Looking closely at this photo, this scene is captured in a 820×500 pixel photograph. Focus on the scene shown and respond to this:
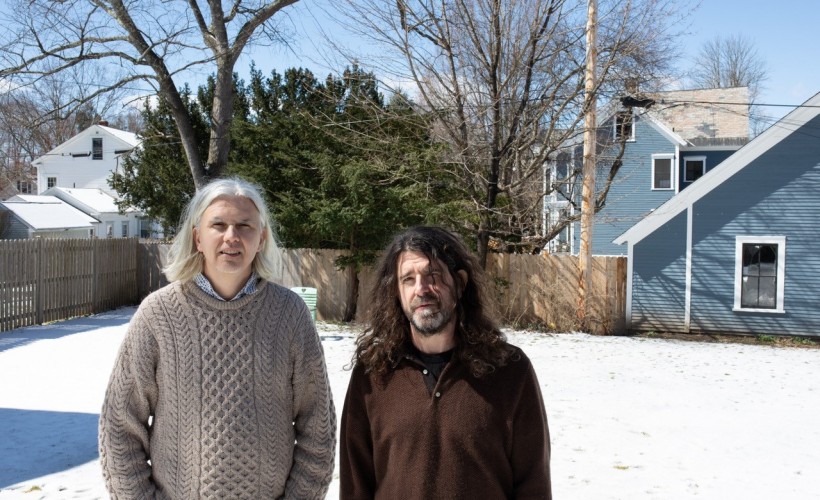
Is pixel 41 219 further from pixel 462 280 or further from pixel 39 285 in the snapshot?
pixel 462 280

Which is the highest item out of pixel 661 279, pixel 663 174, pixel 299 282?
pixel 663 174

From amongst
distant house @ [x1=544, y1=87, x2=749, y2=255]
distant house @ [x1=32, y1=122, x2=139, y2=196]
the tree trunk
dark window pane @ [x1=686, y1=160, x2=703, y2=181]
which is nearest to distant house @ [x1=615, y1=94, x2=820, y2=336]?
the tree trunk

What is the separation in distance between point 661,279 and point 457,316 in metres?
15.2

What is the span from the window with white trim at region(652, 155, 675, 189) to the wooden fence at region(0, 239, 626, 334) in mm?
10513

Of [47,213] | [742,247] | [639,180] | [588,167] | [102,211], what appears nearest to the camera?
[588,167]

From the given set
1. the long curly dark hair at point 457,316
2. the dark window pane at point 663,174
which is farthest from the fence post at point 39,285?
the dark window pane at point 663,174

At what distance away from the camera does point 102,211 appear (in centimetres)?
3900

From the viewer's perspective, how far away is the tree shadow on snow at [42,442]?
5.75 meters

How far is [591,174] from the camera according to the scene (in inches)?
617

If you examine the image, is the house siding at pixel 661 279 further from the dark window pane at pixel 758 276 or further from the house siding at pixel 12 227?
the house siding at pixel 12 227

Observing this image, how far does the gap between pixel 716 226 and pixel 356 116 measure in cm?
871

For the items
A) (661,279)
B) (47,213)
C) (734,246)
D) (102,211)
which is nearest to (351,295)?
(661,279)

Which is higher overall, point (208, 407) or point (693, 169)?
point (693, 169)

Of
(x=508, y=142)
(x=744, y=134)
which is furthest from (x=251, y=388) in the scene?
(x=744, y=134)
